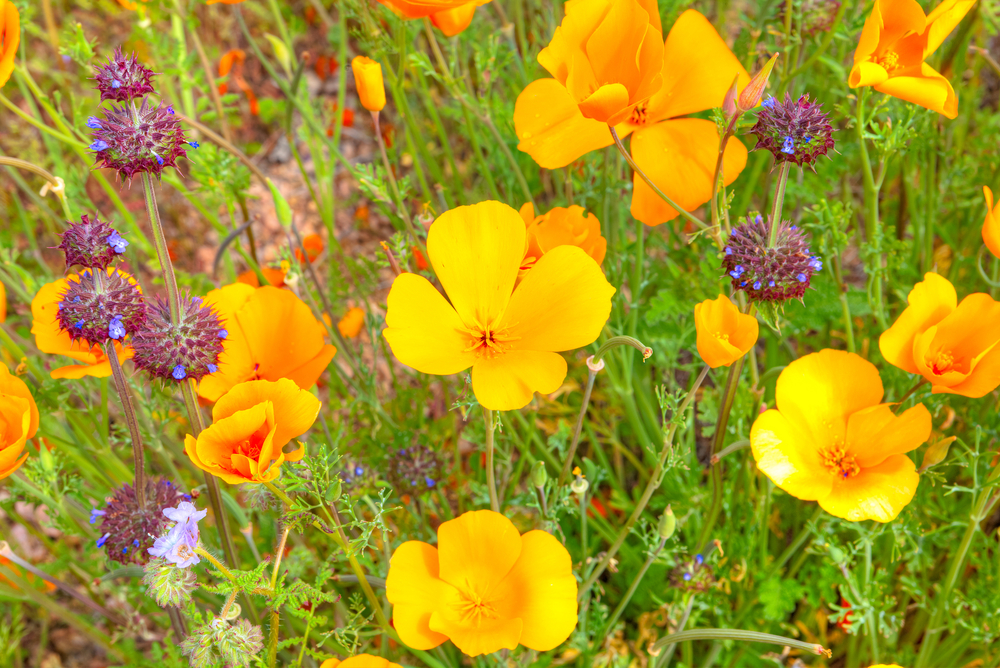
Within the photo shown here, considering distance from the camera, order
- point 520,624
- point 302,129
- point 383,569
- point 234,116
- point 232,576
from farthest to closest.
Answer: point 234,116, point 302,129, point 383,569, point 520,624, point 232,576

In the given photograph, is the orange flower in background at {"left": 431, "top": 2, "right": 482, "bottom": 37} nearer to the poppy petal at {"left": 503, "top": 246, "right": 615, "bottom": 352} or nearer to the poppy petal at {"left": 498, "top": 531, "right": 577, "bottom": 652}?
the poppy petal at {"left": 503, "top": 246, "right": 615, "bottom": 352}

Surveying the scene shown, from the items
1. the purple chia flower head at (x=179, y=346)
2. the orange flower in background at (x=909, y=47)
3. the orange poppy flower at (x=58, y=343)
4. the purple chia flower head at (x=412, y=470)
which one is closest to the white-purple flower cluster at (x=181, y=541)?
the purple chia flower head at (x=179, y=346)

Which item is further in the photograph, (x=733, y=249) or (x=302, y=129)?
(x=302, y=129)

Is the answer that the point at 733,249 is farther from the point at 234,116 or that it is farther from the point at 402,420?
the point at 234,116

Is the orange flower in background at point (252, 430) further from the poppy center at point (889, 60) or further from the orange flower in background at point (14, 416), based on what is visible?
the poppy center at point (889, 60)

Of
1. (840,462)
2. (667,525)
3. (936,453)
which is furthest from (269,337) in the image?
(936,453)

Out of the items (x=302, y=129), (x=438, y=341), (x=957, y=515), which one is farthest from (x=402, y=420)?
(x=957, y=515)

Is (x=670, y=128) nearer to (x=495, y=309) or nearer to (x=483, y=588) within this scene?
(x=495, y=309)
